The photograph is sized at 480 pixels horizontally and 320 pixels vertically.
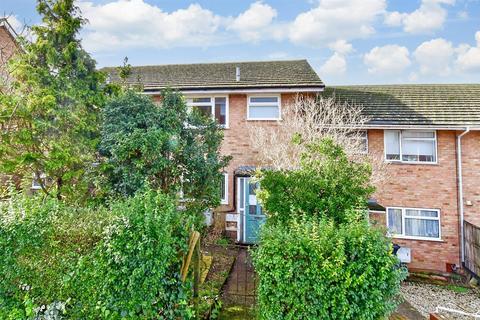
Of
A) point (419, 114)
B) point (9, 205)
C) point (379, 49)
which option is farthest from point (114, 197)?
point (379, 49)

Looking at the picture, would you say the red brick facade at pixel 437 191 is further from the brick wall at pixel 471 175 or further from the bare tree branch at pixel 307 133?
the bare tree branch at pixel 307 133

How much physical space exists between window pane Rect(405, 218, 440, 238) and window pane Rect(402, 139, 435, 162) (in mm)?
2772

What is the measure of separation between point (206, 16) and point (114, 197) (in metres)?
10.4

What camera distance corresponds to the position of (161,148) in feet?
21.2

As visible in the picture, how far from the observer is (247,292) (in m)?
6.52

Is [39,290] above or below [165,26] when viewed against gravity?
below

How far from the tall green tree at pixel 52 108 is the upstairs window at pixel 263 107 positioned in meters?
6.99

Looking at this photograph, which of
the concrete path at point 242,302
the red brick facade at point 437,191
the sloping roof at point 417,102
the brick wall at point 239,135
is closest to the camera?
the concrete path at point 242,302

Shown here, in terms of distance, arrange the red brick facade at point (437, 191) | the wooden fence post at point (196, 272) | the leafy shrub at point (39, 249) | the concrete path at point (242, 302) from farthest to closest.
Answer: the red brick facade at point (437, 191), the concrete path at point (242, 302), the wooden fence post at point (196, 272), the leafy shrub at point (39, 249)

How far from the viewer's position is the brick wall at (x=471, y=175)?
1134 centimetres

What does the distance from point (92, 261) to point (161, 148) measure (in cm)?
298

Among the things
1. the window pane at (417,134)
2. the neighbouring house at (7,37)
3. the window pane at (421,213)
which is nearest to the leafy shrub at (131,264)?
the window pane at (421,213)

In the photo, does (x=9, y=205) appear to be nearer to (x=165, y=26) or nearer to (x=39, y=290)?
(x=39, y=290)

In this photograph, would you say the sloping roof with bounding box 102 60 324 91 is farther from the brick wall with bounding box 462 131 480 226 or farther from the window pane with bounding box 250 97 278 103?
the brick wall with bounding box 462 131 480 226
